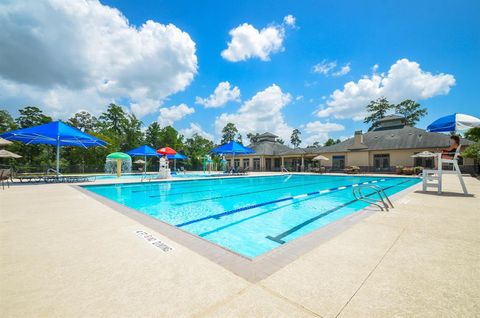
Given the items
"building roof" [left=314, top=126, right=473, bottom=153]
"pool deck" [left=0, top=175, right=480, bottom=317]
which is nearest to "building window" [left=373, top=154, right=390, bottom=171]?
"building roof" [left=314, top=126, right=473, bottom=153]

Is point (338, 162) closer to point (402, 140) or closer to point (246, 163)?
point (402, 140)

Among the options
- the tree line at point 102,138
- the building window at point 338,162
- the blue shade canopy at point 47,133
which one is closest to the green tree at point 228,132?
the tree line at point 102,138

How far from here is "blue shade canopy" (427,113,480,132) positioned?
6.62 m

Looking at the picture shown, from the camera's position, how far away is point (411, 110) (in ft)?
122

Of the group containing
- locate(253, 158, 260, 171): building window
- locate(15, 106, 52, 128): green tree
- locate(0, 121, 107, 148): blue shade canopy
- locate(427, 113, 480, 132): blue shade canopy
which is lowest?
locate(253, 158, 260, 171): building window

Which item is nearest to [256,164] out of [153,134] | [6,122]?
[153,134]

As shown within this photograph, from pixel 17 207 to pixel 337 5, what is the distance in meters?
15.0

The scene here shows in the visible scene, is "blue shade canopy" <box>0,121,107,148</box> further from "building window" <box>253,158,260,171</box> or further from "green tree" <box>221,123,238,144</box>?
"green tree" <box>221,123,238,144</box>

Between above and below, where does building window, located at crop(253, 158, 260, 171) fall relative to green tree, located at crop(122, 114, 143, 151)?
below

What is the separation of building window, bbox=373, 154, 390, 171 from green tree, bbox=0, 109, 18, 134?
4780 centimetres

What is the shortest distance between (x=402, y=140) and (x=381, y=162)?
3244mm

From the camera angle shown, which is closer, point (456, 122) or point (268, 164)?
point (456, 122)

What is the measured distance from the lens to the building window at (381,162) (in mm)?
23141

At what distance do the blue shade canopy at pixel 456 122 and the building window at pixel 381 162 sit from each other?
18236 millimetres
